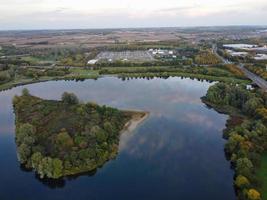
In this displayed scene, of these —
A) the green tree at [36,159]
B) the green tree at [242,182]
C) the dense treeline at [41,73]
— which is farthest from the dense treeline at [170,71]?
the green tree at [36,159]

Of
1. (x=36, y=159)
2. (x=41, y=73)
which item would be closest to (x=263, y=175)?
(x=36, y=159)

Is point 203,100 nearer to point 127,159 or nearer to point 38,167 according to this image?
point 127,159

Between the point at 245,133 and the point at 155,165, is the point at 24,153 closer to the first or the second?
the point at 155,165

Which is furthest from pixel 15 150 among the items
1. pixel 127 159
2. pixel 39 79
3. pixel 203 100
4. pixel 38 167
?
pixel 39 79

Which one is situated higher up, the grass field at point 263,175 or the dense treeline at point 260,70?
the dense treeline at point 260,70

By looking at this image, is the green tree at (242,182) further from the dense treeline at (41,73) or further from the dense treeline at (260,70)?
the dense treeline at (41,73)

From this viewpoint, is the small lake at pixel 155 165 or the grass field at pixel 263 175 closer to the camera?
the grass field at pixel 263 175

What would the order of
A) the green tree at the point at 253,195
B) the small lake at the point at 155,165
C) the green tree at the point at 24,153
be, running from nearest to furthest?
the green tree at the point at 253,195 → the small lake at the point at 155,165 → the green tree at the point at 24,153
